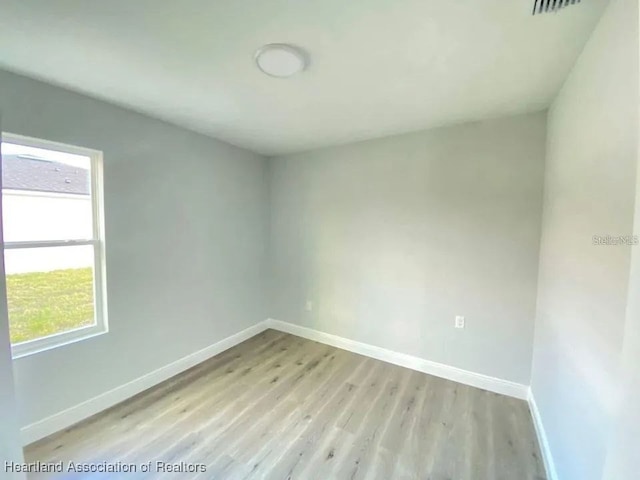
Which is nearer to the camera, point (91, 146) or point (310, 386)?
point (91, 146)

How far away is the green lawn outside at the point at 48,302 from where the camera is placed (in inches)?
72.2

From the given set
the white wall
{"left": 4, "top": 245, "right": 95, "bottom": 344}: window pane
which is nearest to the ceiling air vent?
the white wall

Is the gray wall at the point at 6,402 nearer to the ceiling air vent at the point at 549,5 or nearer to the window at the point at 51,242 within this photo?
the window at the point at 51,242

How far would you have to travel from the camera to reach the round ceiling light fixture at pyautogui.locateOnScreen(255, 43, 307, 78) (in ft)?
4.84

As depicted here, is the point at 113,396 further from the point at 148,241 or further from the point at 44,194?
the point at 44,194

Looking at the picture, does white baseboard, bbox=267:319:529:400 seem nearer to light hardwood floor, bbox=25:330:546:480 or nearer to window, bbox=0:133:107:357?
light hardwood floor, bbox=25:330:546:480

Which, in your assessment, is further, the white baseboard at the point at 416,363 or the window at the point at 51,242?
the white baseboard at the point at 416,363

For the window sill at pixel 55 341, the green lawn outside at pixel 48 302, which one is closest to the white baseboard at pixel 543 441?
the window sill at pixel 55 341

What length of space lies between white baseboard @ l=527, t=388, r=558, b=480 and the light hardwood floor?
0.16 ft

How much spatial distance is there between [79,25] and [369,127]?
2.13m

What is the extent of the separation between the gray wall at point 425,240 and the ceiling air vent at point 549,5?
1355mm

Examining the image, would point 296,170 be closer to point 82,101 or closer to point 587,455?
point 82,101

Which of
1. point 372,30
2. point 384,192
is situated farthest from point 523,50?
→ point 384,192

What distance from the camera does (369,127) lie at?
2.69 m
